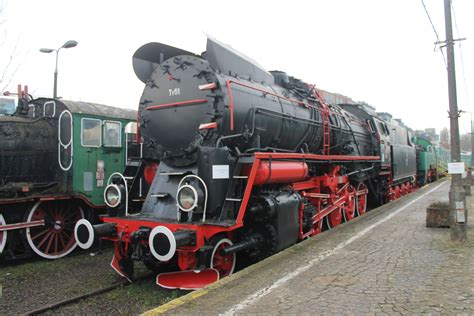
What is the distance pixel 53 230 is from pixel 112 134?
2.47 m

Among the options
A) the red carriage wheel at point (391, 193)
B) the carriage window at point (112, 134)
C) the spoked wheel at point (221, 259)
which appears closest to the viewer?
the spoked wheel at point (221, 259)

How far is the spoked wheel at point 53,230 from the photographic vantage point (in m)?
8.05

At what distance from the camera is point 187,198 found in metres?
5.45

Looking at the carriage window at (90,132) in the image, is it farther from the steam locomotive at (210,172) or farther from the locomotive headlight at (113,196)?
the locomotive headlight at (113,196)

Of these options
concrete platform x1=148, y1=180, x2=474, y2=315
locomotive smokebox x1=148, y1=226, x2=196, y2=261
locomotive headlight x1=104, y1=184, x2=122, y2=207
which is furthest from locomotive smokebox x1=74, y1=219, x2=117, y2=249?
concrete platform x1=148, y1=180, x2=474, y2=315

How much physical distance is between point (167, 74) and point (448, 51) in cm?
533

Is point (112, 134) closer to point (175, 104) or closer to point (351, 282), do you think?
point (175, 104)

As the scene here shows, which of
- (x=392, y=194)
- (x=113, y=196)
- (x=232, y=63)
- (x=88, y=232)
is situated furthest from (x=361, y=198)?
(x=88, y=232)

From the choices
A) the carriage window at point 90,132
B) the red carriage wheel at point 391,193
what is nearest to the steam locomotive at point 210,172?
the carriage window at point 90,132

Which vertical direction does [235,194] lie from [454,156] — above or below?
below

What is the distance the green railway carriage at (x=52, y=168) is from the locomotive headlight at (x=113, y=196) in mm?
1537

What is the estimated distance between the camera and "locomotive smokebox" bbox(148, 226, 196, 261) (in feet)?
15.8

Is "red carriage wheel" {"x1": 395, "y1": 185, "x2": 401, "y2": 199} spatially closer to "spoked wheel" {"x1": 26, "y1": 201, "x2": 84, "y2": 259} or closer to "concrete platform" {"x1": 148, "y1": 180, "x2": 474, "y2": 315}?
"concrete platform" {"x1": 148, "y1": 180, "x2": 474, "y2": 315}

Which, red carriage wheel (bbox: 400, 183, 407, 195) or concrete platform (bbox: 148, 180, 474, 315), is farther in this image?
red carriage wheel (bbox: 400, 183, 407, 195)
